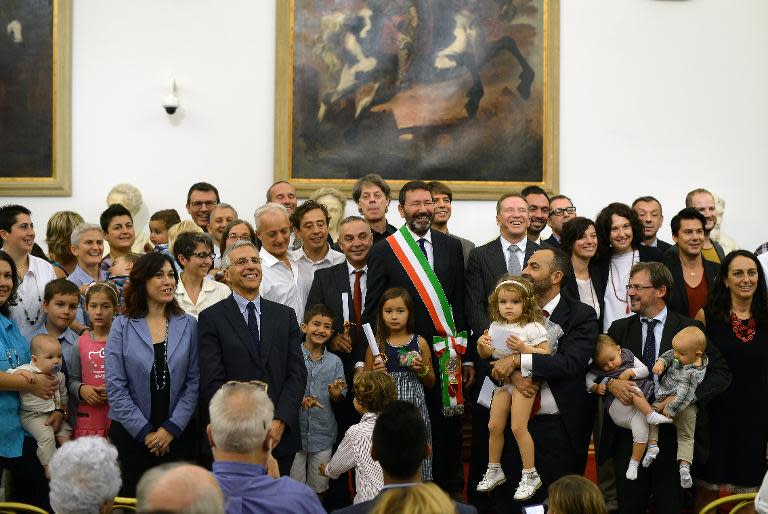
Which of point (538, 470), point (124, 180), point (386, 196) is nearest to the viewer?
point (538, 470)

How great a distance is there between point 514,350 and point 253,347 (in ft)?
4.52

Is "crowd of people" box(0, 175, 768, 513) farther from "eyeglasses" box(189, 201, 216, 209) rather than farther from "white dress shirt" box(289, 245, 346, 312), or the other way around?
"eyeglasses" box(189, 201, 216, 209)

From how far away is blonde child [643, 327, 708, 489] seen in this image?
5.56 meters

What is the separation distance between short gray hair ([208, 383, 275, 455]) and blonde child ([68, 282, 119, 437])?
2315 mm

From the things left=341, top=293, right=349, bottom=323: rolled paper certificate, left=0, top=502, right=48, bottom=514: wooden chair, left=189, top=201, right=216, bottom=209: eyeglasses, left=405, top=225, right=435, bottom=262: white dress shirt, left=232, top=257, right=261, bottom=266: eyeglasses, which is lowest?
left=0, top=502, right=48, bottom=514: wooden chair

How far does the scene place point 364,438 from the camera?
16.9 ft

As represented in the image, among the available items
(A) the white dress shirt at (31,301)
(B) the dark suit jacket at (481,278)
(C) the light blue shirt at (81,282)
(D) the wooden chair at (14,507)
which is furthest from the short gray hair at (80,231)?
(D) the wooden chair at (14,507)

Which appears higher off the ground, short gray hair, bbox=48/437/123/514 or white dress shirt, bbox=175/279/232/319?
white dress shirt, bbox=175/279/232/319

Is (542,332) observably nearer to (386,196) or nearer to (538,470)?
(538,470)

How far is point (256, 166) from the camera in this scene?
9664 millimetres

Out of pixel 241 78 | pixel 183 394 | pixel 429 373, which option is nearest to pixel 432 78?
pixel 241 78

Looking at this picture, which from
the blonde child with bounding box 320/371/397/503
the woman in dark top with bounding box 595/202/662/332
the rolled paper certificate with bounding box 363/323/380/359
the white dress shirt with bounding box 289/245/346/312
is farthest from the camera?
the woman in dark top with bounding box 595/202/662/332

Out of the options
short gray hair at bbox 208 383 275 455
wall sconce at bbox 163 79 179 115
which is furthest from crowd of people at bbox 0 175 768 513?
wall sconce at bbox 163 79 179 115

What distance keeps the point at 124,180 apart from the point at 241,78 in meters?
1.41
